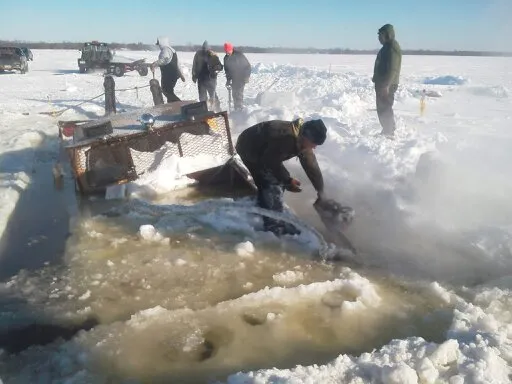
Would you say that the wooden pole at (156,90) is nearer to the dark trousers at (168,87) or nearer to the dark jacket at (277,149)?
the dark trousers at (168,87)

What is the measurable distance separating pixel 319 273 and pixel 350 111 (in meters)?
7.32

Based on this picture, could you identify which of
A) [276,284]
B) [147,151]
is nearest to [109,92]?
[147,151]

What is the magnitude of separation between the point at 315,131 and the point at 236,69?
6.67 metres

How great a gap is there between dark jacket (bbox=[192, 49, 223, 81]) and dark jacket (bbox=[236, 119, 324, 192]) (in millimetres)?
5799

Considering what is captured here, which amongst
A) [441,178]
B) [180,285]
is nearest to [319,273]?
[180,285]

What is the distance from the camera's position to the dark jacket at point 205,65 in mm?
9555

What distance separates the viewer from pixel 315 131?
354 cm

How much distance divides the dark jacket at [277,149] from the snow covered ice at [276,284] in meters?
0.59

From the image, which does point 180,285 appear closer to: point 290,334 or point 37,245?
point 290,334

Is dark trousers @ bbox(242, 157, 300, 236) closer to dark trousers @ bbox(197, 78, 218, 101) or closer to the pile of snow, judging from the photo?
dark trousers @ bbox(197, 78, 218, 101)

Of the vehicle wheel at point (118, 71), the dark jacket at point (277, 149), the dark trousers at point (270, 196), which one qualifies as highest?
the vehicle wheel at point (118, 71)

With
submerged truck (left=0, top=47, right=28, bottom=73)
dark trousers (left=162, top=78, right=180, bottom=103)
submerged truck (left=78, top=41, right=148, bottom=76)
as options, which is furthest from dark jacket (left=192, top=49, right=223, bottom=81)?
submerged truck (left=0, top=47, right=28, bottom=73)

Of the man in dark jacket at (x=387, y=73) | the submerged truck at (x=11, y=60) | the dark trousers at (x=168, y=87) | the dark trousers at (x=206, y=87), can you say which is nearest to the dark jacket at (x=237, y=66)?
the dark trousers at (x=206, y=87)

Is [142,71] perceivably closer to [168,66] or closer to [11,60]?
[11,60]
